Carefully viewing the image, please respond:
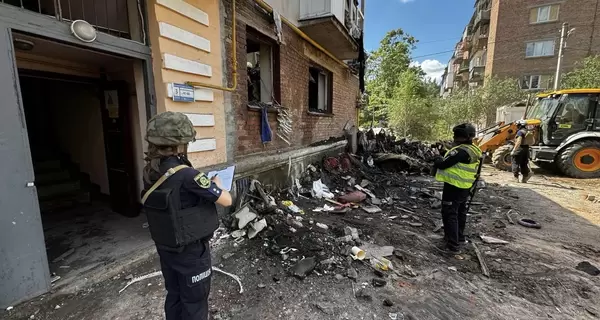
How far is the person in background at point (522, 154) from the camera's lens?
22.8 ft

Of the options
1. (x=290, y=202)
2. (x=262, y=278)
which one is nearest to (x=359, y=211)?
(x=290, y=202)

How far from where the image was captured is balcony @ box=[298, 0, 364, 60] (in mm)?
5637

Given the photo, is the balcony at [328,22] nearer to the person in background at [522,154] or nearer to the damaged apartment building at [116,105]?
the damaged apartment building at [116,105]

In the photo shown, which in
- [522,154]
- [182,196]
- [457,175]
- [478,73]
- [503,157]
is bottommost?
[503,157]

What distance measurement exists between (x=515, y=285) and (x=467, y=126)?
186 cm

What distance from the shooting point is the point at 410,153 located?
33.1ft

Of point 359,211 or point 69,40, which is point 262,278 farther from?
point 69,40

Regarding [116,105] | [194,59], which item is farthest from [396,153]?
[116,105]

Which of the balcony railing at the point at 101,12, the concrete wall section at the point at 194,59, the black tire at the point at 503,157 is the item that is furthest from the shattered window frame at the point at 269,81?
the black tire at the point at 503,157

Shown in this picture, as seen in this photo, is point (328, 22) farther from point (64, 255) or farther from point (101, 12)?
point (64, 255)

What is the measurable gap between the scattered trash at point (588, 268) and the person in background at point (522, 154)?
4845 millimetres

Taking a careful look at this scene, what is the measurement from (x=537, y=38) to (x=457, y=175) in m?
25.7

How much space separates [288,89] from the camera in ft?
19.2

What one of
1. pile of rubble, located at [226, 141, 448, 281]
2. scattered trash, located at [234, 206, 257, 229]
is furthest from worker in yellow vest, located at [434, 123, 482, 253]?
scattered trash, located at [234, 206, 257, 229]
